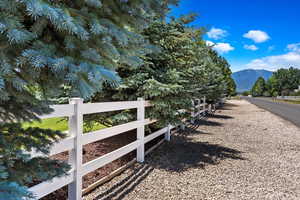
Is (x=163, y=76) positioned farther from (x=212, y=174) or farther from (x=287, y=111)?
(x=287, y=111)

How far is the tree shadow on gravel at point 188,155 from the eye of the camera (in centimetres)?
441

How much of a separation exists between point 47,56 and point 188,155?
4.49m

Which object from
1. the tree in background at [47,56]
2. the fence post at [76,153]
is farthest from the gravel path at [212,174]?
the tree in background at [47,56]

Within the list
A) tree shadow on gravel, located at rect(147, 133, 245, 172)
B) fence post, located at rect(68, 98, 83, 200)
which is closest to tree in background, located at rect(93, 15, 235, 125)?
tree shadow on gravel, located at rect(147, 133, 245, 172)

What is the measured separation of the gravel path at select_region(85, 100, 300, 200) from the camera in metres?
3.18

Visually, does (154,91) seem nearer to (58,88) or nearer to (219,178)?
(219,178)

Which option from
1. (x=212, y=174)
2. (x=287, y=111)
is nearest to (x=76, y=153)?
(x=212, y=174)

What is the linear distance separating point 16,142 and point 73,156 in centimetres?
151

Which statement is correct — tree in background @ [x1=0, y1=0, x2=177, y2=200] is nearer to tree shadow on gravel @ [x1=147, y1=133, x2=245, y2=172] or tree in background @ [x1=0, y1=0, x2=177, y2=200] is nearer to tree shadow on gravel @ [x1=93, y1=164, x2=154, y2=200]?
tree shadow on gravel @ [x1=93, y1=164, x2=154, y2=200]

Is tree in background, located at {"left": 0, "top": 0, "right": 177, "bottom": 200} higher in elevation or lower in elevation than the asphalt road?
higher

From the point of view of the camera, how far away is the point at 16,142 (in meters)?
1.29

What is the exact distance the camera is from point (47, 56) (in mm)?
1031

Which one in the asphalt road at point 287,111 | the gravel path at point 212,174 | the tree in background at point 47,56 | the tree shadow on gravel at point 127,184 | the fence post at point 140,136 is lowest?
the asphalt road at point 287,111

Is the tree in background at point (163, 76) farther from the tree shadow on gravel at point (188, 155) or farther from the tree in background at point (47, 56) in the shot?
the tree in background at point (47, 56)
